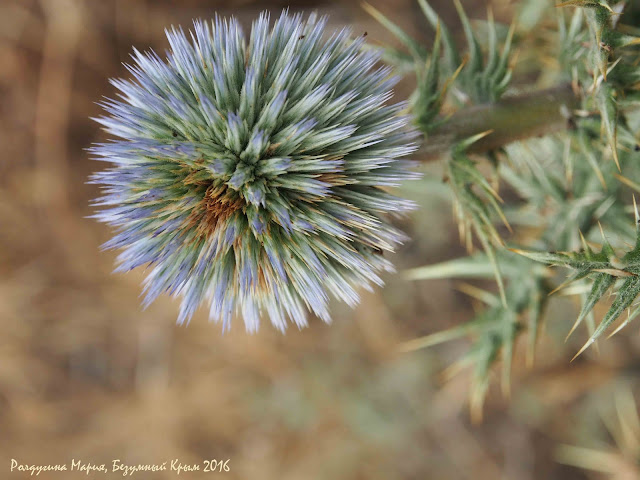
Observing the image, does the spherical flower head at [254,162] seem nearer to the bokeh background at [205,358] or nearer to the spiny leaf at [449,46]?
the spiny leaf at [449,46]

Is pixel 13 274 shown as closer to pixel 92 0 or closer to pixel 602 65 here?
pixel 92 0

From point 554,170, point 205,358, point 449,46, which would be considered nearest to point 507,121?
point 449,46

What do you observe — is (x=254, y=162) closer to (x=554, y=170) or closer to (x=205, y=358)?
(x=554, y=170)

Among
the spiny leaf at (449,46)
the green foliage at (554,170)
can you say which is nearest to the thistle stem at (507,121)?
the green foliage at (554,170)

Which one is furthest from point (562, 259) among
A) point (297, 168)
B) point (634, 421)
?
point (634, 421)

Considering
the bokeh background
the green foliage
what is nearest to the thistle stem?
the green foliage

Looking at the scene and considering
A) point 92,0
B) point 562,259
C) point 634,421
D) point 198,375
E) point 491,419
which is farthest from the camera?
point 198,375
